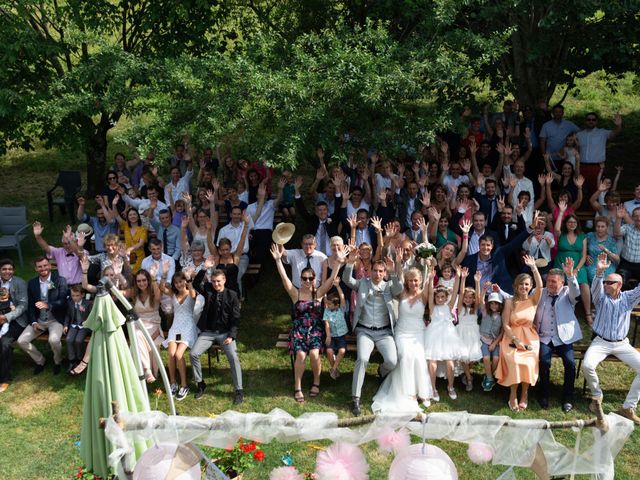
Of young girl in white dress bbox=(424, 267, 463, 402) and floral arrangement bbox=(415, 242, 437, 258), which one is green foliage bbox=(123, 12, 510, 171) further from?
young girl in white dress bbox=(424, 267, 463, 402)

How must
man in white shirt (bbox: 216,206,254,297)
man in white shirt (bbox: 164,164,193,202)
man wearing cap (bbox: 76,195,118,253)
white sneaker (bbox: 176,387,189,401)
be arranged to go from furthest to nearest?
man in white shirt (bbox: 164,164,193,202)
man wearing cap (bbox: 76,195,118,253)
man in white shirt (bbox: 216,206,254,297)
white sneaker (bbox: 176,387,189,401)

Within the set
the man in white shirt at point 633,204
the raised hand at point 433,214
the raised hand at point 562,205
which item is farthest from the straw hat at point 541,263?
the man in white shirt at point 633,204

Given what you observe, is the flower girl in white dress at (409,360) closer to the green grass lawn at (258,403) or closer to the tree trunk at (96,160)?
the green grass lawn at (258,403)

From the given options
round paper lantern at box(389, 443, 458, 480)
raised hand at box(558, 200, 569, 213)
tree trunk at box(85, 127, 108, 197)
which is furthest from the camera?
tree trunk at box(85, 127, 108, 197)

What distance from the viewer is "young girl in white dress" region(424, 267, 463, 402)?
28.5 feet

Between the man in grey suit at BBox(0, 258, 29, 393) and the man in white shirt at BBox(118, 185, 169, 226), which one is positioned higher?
the man in white shirt at BBox(118, 185, 169, 226)

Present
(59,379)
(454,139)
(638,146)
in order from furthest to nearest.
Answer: (638,146) → (454,139) → (59,379)

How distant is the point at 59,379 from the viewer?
30.8 ft

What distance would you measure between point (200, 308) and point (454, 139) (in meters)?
6.21

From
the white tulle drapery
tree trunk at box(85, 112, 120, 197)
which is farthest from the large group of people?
the white tulle drapery

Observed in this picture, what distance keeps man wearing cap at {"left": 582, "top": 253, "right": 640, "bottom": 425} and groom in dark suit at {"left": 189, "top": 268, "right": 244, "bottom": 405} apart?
419cm

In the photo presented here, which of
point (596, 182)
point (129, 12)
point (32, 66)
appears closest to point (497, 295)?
point (596, 182)

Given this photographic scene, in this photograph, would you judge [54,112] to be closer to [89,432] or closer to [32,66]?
[32,66]

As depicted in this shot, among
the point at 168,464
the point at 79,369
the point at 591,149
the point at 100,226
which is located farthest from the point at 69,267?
the point at 591,149
